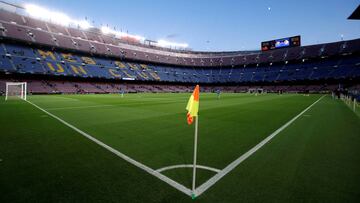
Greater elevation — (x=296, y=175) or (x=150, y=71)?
(x=150, y=71)

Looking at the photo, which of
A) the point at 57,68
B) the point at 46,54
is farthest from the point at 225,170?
the point at 46,54

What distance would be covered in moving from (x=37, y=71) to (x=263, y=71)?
79551 millimetres

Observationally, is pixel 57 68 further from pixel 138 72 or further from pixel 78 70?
pixel 138 72

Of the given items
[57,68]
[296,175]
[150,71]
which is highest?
[150,71]

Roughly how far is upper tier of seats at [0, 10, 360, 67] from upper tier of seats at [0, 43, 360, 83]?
2353 mm

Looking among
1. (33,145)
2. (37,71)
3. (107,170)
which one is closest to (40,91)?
(37,71)

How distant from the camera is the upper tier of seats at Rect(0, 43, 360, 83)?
163ft

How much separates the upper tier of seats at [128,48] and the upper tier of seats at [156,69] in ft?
7.72

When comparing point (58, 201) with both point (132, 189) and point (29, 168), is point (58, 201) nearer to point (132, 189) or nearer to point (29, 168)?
point (132, 189)

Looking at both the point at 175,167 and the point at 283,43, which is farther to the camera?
the point at 283,43

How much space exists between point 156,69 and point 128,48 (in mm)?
14779

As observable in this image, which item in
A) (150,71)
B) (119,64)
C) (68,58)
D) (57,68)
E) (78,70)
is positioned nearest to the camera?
(57,68)

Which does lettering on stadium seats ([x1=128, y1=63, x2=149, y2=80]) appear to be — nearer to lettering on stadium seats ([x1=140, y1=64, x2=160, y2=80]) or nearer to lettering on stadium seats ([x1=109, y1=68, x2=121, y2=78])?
lettering on stadium seats ([x1=140, y1=64, x2=160, y2=80])

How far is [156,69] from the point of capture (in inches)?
3305
